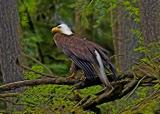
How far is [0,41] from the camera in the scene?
10.3m

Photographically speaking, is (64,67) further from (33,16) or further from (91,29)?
(91,29)

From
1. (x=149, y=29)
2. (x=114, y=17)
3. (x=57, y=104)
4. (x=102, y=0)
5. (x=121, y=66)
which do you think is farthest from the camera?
(x=114, y=17)

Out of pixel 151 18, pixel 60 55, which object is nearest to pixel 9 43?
pixel 151 18

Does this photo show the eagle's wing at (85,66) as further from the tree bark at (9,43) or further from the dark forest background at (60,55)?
the tree bark at (9,43)

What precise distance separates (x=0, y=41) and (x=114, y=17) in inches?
163

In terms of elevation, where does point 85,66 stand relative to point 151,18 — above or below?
below

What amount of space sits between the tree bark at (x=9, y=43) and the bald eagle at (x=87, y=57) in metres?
2.08

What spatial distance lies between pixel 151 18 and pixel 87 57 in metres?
1.26

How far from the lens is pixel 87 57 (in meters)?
7.65

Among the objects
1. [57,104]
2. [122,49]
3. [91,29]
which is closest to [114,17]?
[122,49]

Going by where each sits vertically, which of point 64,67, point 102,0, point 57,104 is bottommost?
point 64,67

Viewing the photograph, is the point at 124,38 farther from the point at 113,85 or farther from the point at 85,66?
the point at 113,85

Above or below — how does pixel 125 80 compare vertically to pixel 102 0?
below

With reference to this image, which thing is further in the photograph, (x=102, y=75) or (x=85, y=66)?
(x=85, y=66)
